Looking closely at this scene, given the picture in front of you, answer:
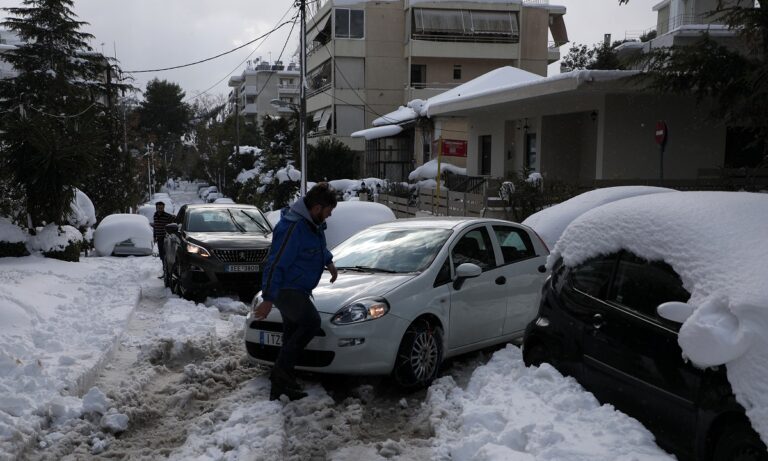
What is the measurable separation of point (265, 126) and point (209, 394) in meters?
38.8

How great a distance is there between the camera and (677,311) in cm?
371

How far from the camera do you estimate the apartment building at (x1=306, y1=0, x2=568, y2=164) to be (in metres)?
45.5

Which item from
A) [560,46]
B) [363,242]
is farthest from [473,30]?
[363,242]

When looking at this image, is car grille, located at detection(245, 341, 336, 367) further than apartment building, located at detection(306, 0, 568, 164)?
No

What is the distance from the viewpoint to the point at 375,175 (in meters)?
42.2

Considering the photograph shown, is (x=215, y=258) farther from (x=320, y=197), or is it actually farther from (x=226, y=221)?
(x=320, y=197)

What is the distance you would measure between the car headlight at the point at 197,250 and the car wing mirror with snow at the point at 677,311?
332 inches

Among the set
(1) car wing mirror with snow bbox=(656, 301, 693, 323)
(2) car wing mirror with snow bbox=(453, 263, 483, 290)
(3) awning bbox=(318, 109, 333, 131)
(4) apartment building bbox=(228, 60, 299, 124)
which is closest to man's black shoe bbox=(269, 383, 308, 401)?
(2) car wing mirror with snow bbox=(453, 263, 483, 290)

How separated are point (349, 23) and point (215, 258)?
3909 cm

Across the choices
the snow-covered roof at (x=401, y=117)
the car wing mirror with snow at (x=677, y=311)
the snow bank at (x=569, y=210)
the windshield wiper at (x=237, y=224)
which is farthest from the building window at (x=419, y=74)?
the car wing mirror with snow at (x=677, y=311)

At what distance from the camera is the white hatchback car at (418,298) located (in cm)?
597

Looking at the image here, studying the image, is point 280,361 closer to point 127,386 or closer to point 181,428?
point 181,428

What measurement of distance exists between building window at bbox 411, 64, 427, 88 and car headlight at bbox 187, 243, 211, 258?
3686cm

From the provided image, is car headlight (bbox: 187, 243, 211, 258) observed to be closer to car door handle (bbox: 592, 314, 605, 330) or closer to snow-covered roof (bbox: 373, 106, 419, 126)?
car door handle (bbox: 592, 314, 605, 330)
